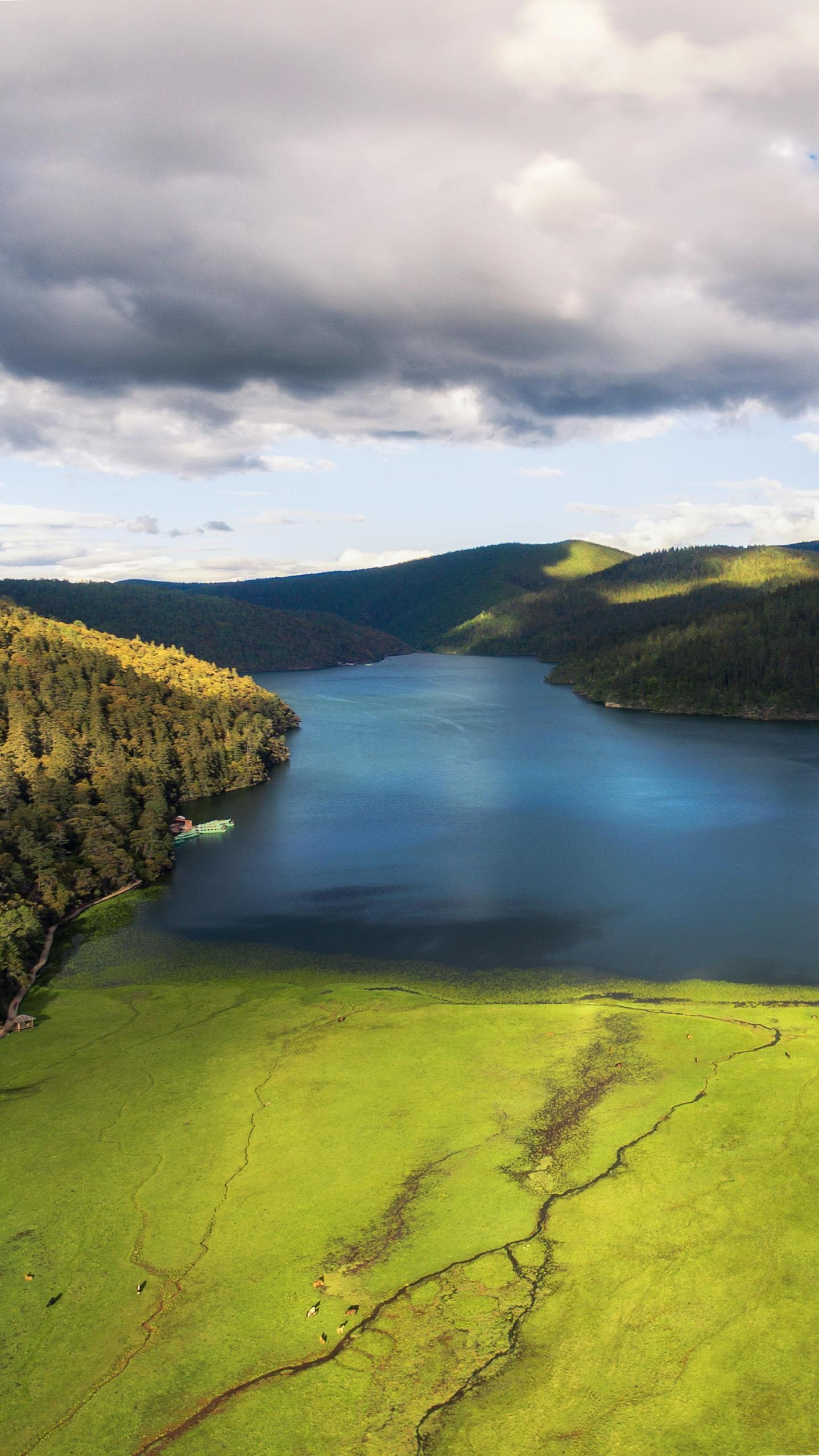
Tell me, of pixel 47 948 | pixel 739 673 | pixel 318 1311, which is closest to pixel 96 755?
pixel 47 948

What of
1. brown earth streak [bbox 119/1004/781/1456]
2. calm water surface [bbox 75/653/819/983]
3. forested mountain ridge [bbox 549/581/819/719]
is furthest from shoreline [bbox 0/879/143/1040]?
forested mountain ridge [bbox 549/581/819/719]

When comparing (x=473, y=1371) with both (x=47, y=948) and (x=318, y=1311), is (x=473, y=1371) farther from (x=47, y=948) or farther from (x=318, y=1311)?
(x=47, y=948)

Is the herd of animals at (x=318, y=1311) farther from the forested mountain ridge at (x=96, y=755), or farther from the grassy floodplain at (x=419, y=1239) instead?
the forested mountain ridge at (x=96, y=755)

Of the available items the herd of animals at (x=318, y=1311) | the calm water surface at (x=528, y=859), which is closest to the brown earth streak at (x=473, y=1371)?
the herd of animals at (x=318, y=1311)

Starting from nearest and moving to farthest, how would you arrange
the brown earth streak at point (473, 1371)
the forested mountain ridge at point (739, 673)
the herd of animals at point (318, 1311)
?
the brown earth streak at point (473, 1371)
the herd of animals at point (318, 1311)
the forested mountain ridge at point (739, 673)

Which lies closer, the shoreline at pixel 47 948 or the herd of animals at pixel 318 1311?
the herd of animals at pixel 318 1311

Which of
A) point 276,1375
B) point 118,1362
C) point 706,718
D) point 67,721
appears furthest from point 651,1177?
point 706,718

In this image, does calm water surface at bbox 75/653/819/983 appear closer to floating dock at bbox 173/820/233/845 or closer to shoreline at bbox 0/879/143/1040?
floating dock at bbox 173/820/233/845
